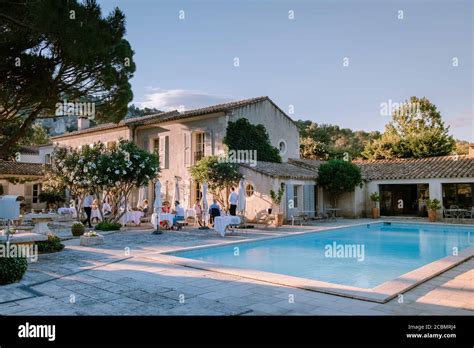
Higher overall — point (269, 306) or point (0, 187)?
point (0, 187)

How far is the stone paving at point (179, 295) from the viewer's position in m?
4.58

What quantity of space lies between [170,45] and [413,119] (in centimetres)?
3262

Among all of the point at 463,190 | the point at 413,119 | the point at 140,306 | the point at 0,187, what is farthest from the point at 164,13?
the point at 413,119

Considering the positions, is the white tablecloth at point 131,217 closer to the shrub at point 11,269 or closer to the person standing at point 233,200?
the person standing at point 233,200

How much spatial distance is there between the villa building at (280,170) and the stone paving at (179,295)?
34.1ft

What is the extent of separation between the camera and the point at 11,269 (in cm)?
611

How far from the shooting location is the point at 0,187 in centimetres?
2486

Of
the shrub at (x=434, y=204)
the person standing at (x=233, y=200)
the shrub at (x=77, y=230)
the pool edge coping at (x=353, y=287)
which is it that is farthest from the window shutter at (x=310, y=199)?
the shrub at (x=77, y=230)

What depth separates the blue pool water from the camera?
27.2ft

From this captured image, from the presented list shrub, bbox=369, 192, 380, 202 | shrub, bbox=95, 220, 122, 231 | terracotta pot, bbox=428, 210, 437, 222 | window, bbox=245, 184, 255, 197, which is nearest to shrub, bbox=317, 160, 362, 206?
shrub, bbox=369, 192, 380, 202

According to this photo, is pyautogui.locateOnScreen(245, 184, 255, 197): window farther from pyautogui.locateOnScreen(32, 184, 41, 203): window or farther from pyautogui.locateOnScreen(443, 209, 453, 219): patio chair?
pyautogui.locateOnScreen(32, 184, 41, 203): window

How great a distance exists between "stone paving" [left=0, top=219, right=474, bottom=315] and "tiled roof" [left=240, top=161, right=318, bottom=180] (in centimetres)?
1004

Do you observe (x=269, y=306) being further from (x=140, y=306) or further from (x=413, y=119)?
(x=413, y=119)

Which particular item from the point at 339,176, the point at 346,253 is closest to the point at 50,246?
the point at 346,253
